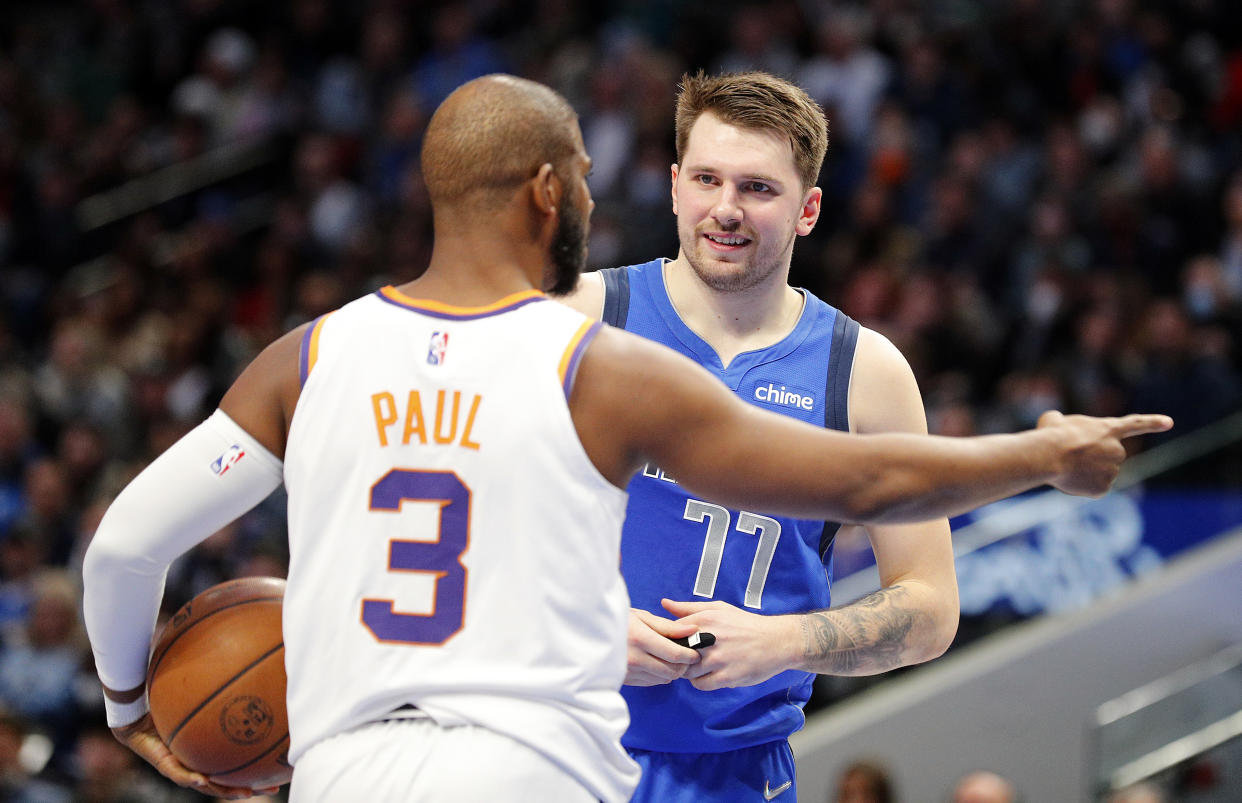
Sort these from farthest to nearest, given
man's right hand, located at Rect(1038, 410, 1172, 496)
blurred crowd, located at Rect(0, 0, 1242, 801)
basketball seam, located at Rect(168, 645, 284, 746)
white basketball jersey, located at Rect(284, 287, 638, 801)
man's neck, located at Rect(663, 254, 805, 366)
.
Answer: blurred crowd, located at Rect(0, 0, 1242, 801)
man's neck, located at Rect(663, 254, 805, 366)
basketball seam, located at Rect(168, 645, 284, 746)
man's right hand, located at Rect(1038, 410, 1172, 496)
white basketball jersey, located at Rect(284, 287, 638, 801)

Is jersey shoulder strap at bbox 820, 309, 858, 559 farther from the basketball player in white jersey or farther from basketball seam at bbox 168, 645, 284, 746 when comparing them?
basketball seam at bbox 168, 645, 284, 746

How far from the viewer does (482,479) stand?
8.86 ft

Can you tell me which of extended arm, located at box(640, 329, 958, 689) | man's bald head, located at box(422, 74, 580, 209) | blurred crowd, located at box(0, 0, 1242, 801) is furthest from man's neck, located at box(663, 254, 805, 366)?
blurred crowd, located at box(0, 0, 1242, 801)

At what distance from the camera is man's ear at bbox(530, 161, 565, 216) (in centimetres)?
287

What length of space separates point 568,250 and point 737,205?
1.13 meters

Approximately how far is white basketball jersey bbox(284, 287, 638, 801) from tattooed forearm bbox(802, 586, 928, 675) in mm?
1059

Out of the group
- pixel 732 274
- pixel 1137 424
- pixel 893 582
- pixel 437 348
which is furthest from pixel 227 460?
pixel 893 582

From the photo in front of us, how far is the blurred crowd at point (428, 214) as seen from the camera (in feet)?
32.0

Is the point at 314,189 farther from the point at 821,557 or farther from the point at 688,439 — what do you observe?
the point at 688,439

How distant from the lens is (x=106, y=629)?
10.2 feet

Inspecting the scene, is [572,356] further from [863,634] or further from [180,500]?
[863,634]

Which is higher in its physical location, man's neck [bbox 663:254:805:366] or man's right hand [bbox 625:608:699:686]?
man's neck [bbox 663:254:805:366]

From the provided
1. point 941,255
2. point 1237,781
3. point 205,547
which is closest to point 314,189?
point 205,547

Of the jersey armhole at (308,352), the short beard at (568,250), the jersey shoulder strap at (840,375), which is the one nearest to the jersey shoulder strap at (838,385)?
the jersey shoulder strap at (840,375)
